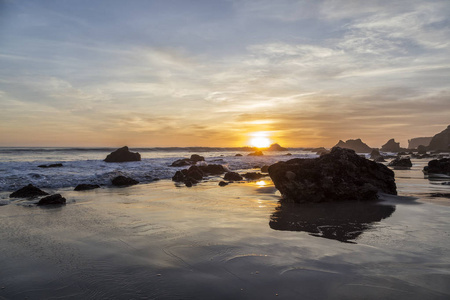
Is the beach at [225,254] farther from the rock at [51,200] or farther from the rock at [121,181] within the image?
the rock at [121,181]

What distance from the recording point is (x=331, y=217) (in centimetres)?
696

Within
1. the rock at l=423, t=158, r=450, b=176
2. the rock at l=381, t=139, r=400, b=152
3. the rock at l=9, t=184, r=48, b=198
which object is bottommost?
the rock at l=9, t=184, r=48, b=198

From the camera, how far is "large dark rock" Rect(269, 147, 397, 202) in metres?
9.23

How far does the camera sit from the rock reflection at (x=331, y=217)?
566 centimetres

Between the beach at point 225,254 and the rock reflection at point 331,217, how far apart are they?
43mm

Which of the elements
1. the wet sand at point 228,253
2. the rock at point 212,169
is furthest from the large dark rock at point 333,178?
the rock at point 212,169

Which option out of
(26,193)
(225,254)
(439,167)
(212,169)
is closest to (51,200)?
(26,193)

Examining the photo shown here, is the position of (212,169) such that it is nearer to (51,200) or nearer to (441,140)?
(51,200)

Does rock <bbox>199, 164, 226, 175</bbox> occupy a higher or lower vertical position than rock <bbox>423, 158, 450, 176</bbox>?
lower

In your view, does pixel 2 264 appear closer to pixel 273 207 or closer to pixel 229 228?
pixel 229 228

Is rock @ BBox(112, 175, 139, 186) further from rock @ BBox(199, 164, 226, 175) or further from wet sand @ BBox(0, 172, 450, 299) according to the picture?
rock @ BBox(199, 164, 226, 175)

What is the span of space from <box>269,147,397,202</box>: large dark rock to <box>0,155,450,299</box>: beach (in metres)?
Answer: 1.37

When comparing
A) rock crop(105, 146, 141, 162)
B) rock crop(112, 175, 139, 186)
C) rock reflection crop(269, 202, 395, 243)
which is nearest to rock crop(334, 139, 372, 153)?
rock crop(105, 146, 141, 162)

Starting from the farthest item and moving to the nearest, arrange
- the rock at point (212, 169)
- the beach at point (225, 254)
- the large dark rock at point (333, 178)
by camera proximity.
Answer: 1. the rock at point (212, 169)
2. the large dark rock at point (333, 178)
3. the beach at point (225, 254)
